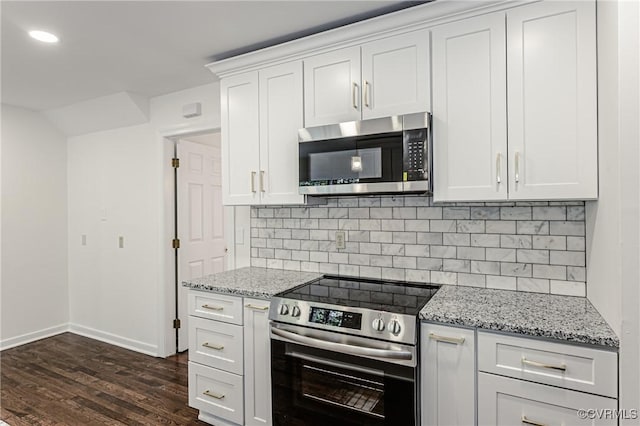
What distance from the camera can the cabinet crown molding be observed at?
188 cm

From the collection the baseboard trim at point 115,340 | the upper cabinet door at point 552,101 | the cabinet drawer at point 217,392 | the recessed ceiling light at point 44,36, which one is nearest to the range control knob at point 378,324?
the upper cabinet door at point 552,101

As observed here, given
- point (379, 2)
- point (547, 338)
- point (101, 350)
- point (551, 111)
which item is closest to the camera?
point (547, 338)

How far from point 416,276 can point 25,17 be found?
268 centimetres

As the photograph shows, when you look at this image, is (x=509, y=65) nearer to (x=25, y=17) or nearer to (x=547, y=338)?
(x=547, y=338)

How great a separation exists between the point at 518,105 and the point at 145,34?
214 centimetres

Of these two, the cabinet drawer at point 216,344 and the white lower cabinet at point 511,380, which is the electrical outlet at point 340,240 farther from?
the white lower cabinet at point 511,380

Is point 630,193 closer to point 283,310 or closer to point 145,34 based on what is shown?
point 283,310

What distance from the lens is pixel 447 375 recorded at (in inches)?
66.0

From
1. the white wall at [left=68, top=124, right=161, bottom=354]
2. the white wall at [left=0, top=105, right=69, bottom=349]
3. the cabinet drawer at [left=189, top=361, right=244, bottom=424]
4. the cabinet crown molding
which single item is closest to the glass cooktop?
the cabinet drawer at [left=189, top=361, right=244, bottom=424]

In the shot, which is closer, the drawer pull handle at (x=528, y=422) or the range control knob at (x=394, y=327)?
the drawer pull handle at (x=528, y=422)

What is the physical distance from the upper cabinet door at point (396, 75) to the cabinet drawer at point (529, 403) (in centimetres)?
135

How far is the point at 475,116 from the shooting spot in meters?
1.90

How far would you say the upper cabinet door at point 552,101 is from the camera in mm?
1673

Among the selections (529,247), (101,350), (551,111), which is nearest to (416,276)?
(529,247)
